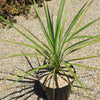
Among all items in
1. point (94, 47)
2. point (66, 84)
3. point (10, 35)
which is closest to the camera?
point (66, 84)

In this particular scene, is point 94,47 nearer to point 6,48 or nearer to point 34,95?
point 34,95

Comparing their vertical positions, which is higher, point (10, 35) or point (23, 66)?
point (10, 35)

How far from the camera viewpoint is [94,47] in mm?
2859

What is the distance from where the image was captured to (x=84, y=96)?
2.03 m

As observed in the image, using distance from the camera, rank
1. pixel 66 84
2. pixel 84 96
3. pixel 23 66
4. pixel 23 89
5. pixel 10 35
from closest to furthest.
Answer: pixel 66 84 → pixel 84 96 → pixel 23 89 → pixel 23 66 → pixel 10 35

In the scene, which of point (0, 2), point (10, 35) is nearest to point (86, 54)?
point (10, 35)

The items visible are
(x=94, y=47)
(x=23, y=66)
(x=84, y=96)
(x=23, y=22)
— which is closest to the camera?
(x=84, y=96)

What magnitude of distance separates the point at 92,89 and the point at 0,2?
306 centimetres

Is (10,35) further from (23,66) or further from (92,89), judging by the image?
(92,89)

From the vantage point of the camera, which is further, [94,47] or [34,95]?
[94,47]

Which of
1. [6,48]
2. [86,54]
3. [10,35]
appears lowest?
[86,54]

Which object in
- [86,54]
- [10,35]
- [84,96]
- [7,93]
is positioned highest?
[10,35]

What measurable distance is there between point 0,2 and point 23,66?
81.0 inches

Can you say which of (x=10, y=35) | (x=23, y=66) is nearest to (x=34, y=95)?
(x=23, y=66)
